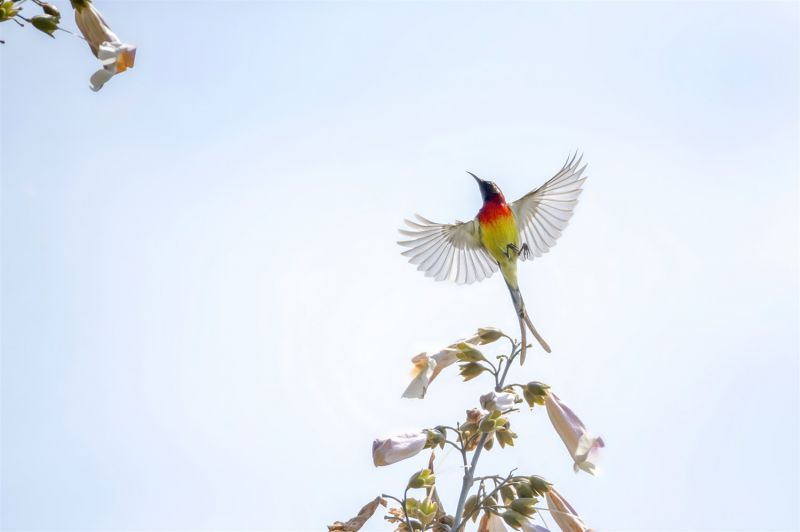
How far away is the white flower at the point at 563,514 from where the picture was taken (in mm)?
3537

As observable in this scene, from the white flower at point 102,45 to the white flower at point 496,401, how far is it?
195cm

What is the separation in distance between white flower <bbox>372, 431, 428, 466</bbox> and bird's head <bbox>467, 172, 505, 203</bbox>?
2872mm

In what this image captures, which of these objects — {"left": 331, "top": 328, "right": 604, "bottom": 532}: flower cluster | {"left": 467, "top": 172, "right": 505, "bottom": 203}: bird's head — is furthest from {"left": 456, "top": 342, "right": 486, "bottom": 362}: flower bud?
{"left": 467, "top": 172, "right": 505, "bottom": 203}: bird's head

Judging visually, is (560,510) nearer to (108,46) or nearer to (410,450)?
(410,450)

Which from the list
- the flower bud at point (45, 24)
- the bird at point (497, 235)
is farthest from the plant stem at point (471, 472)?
the flower bud at point (45, 24)

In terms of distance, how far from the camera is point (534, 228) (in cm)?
586

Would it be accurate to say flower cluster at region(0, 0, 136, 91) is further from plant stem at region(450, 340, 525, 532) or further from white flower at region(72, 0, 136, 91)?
plant stem at region(450, 340, 525, 532)

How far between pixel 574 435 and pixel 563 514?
0.34 m

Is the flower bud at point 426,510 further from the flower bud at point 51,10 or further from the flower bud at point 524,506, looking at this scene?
the flower bud at point 51,10

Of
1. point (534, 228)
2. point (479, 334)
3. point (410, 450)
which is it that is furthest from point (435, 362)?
point (534, 228)

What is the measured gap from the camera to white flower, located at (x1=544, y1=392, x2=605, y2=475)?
3557 mm

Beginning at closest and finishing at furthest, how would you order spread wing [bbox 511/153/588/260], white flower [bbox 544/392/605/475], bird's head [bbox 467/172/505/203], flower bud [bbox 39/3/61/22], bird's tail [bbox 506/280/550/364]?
1. flower bud [bbox 39/3/61/22]
2. white flower [bbox 544/392/605/475]
3. bird's tail [bbox 506/280/550/364]
4. spread wing [bbox 511/153/588/260]
5. bird's head [bbox 467/172/505/203]

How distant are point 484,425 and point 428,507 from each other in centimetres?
41

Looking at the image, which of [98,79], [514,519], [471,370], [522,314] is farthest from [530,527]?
[98,79]
